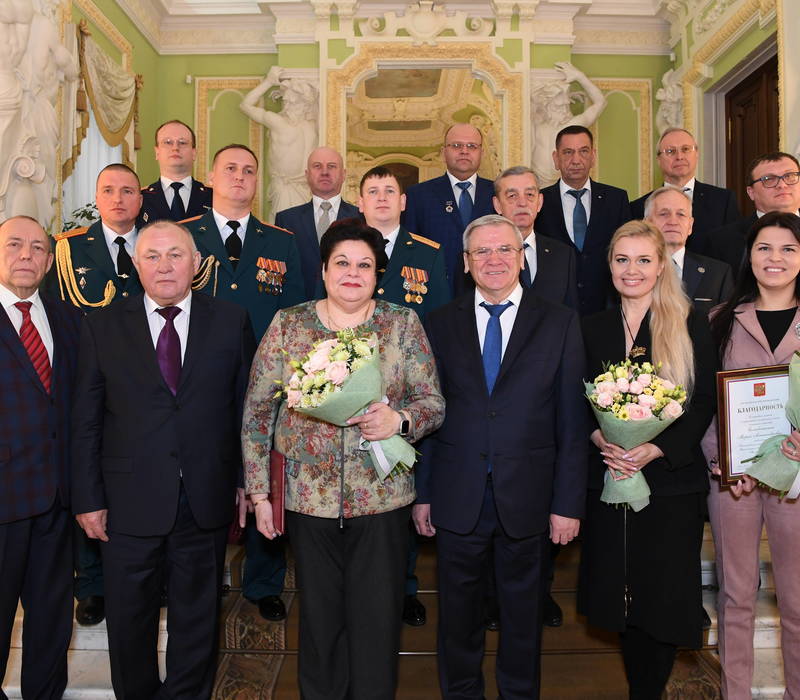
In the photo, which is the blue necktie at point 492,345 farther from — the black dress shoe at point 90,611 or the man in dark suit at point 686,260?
the black dress shoe at point 90,611

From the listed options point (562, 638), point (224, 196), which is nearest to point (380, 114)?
point (224, 196)

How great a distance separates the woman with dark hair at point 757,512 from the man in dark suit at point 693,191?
60.9 inches

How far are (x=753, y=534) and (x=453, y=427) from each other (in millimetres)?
1029

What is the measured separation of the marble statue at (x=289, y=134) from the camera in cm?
775

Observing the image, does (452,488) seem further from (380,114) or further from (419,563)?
(380,114)

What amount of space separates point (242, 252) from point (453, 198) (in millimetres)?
1285

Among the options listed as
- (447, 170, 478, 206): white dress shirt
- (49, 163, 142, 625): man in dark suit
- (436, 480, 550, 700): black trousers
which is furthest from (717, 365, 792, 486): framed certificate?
(49, 163, 142, 625): man in dark suit

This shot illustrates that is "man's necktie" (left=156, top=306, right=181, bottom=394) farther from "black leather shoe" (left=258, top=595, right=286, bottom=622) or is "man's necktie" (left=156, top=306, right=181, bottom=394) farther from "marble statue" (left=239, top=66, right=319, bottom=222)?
"marble statue" (left=239, top=66, right=319, bottom=222)

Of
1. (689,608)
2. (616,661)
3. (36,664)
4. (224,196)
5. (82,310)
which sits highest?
(224,196)

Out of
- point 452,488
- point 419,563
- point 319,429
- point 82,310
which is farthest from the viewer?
point 419,563

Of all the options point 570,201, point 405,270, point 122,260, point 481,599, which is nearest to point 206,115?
point 570,201

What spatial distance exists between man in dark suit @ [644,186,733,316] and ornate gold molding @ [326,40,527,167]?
4779 millimetres

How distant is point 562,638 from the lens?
307cm

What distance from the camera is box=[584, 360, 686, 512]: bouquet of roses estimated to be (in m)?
2.15
